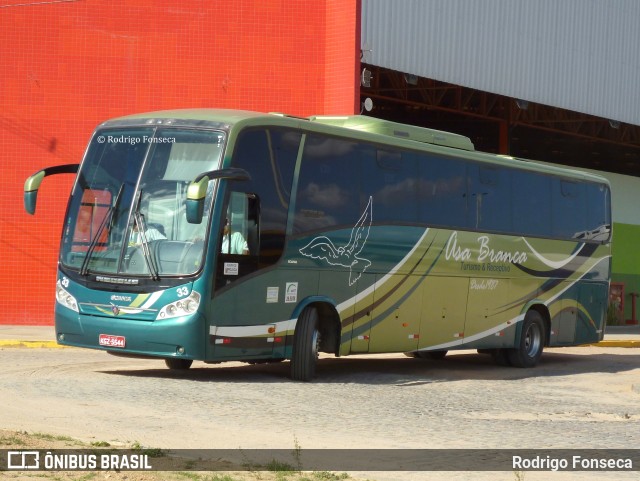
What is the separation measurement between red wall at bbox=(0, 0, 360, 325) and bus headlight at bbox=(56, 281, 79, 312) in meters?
10.7

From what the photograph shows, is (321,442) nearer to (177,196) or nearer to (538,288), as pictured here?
(177,196)

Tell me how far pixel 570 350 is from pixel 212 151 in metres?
14.7

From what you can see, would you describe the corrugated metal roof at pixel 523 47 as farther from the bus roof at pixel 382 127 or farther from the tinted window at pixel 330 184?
the tinted window at pixel 330 184

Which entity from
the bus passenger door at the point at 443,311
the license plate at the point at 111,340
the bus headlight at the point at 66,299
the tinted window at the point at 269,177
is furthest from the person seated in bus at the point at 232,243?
the bus passenger door at the point at 443,311

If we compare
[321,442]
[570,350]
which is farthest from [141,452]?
[570,350]

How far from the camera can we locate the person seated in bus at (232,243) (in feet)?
50.6

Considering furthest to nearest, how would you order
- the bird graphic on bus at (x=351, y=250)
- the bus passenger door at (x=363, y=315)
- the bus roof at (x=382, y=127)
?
the bus roof at (x=382, y=127)
the bus passenger door at (x=363, y=315)
the bird graphic on bus at (x=351, y=250)

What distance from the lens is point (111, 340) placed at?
15.3 m

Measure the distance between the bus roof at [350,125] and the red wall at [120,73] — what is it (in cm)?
615

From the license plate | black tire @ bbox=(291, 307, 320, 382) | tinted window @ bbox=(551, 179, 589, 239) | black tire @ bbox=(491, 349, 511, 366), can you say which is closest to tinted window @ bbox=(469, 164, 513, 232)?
tinted window @ bbox=(551, 179, 589, 239)

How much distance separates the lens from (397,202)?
18.4 m

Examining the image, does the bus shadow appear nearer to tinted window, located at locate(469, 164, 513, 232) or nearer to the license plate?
the license plate

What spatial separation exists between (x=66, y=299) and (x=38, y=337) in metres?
8.06

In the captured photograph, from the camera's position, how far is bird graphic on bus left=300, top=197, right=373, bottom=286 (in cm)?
1684
